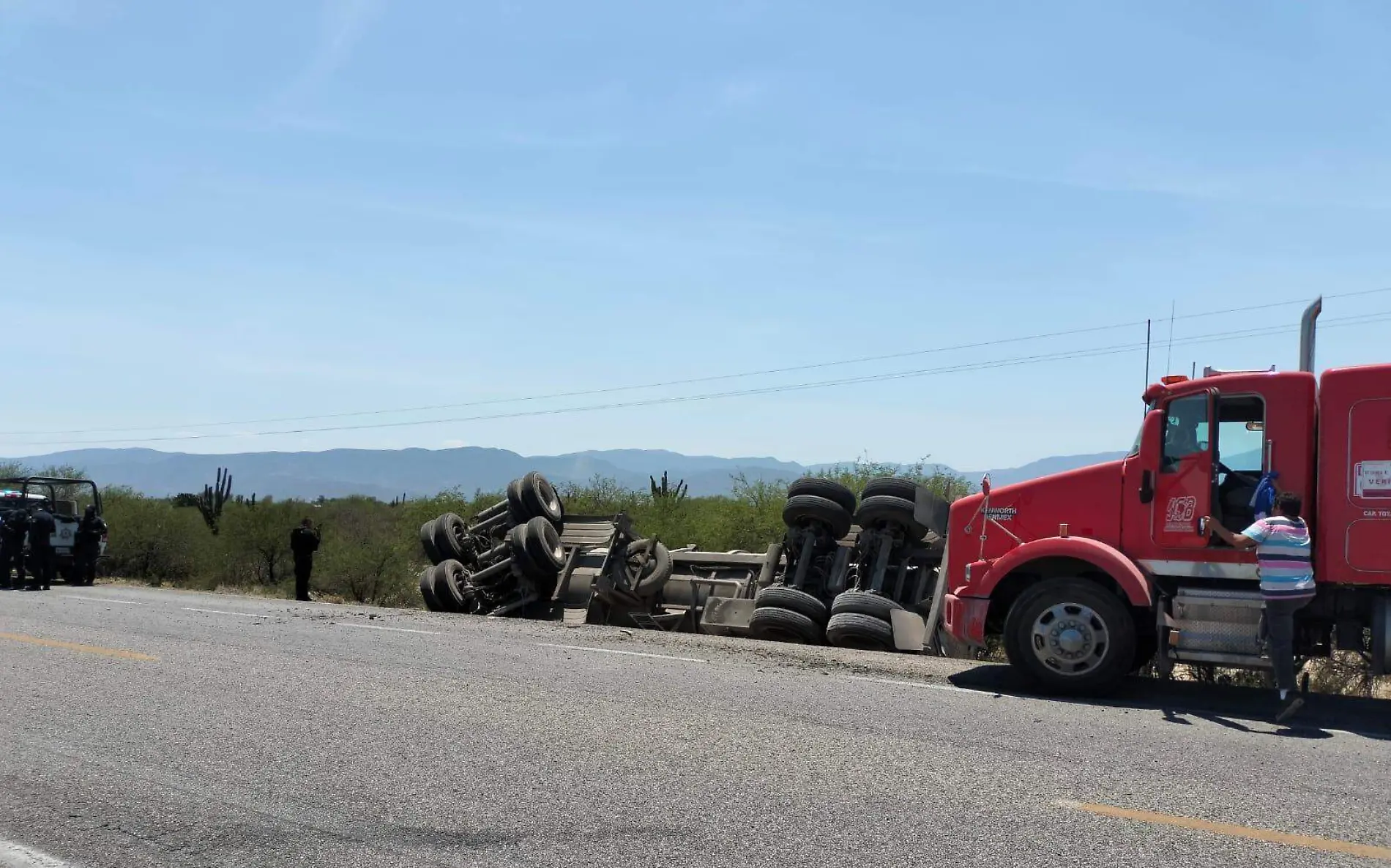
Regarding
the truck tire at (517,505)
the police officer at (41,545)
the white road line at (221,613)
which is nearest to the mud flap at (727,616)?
the truck tire at (517,505)

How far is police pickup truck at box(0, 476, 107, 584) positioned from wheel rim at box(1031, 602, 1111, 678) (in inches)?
840

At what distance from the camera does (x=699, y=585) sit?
733 inches

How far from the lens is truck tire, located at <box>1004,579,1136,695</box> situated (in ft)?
32.3

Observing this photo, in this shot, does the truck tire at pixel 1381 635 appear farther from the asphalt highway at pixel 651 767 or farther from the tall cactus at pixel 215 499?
the tall cactus at pixel 215 499

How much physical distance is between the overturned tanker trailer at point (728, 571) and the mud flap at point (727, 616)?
0.02m

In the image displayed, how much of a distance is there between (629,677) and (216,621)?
25.7 feet

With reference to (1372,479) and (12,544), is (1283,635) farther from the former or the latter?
(12,544)

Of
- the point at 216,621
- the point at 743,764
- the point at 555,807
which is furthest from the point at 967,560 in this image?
the point at 216,621

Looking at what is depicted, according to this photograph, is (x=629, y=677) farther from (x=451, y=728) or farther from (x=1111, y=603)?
(x=1111, y=603)

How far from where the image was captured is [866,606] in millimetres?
14680

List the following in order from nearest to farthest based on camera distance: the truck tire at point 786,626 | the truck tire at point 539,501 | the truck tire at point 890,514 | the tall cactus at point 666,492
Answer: the truck tire at point 786,626
the truck tire at point 890,514
the truck tire at point 539,501
the tall cactus at point 666,492

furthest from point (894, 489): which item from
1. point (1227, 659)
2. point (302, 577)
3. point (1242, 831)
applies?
point (302, 577)

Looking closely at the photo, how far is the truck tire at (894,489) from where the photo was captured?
1633cm

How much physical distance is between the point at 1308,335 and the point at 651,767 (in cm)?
678
